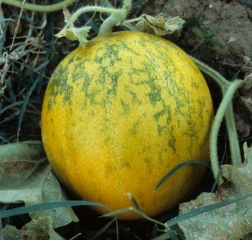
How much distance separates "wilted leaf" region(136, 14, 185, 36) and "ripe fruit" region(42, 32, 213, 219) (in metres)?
0.06

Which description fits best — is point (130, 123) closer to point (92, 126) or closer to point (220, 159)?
point (92, 126)

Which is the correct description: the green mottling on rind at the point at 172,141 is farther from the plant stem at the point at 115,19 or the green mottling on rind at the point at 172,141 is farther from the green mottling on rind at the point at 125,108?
the plant stem at the point at 115,19

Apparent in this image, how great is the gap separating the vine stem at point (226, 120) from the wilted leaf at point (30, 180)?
520 millimetres

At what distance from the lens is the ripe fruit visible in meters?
1.79

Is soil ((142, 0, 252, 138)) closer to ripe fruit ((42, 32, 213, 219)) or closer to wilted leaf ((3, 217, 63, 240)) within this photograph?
ripe fruit ((42, 32, 213, 219))

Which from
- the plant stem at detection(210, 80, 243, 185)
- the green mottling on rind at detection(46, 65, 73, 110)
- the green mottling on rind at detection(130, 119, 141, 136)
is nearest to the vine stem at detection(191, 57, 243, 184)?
the plant stem at detection(210, 80, 243, 185)

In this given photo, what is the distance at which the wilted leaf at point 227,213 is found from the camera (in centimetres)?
168

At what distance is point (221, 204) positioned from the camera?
160cm

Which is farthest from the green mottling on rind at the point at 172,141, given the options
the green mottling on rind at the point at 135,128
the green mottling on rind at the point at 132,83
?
the green mottling on rind at the point at 135,128

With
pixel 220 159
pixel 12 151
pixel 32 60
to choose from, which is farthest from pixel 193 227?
pixel 32 60

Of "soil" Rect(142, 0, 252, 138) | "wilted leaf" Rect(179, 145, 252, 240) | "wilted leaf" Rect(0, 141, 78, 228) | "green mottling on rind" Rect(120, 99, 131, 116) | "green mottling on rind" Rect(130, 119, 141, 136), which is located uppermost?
"soil" Rect(142, 0, 252, 138)

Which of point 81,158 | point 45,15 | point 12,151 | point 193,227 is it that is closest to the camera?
point 193,227

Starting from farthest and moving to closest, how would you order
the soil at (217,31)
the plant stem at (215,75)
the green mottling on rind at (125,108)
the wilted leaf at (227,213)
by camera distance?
the soil at (217,31) → the plant stem at (215,75) → the green mottling on rind at (125,108) → the wilted leaf at (227,213)

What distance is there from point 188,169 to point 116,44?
49cm
